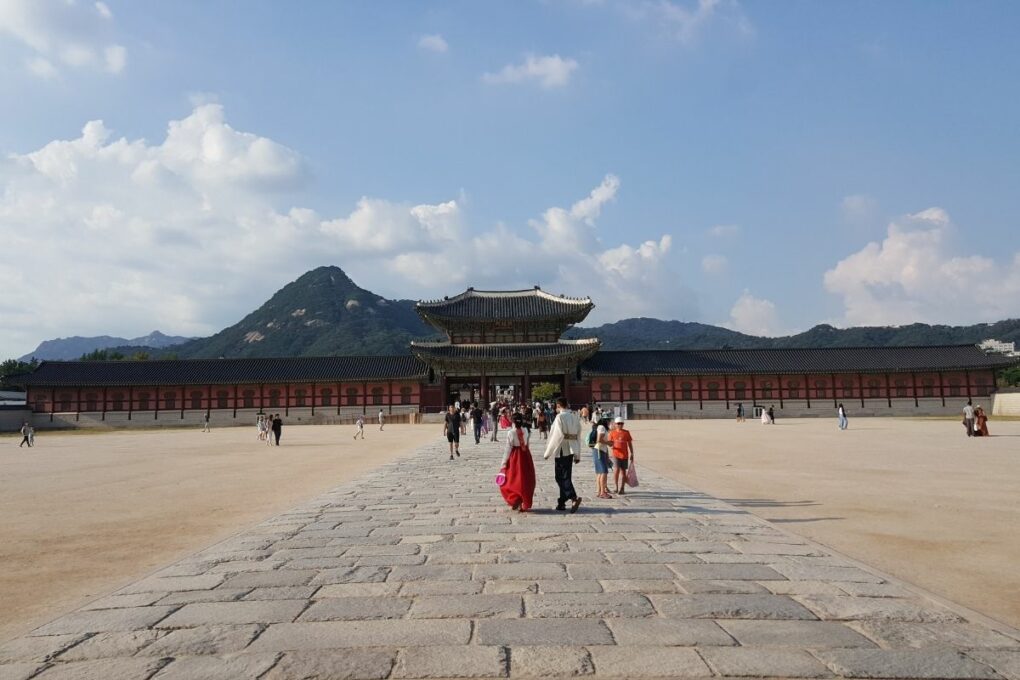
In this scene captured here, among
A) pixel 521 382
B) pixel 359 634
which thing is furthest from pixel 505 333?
pixel 359 634

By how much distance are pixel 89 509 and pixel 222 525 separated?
3136mm

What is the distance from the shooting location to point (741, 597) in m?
4.69

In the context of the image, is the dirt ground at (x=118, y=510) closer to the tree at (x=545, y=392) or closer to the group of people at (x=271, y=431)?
the group of people at (x=271, y=431)

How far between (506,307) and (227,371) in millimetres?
21905

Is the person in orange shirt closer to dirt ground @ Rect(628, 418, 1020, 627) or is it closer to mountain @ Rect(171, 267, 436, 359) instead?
dirt ground @ Rect(628, 418, 1020, 627)

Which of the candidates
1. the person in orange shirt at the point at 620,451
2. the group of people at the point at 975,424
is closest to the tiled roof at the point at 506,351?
the group of people at the point at 975,424

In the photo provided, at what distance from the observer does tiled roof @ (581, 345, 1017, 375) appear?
46000mm

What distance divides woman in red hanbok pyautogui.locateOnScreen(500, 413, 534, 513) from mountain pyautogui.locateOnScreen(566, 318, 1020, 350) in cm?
8688

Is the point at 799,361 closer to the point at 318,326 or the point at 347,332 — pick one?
the point at 347,332

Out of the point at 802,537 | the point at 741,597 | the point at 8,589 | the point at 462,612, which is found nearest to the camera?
the point at 462,612

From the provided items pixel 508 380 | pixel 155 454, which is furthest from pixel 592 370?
pixel 155 454

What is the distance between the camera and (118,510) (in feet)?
31.9

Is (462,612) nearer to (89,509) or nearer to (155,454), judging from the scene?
(89,509)

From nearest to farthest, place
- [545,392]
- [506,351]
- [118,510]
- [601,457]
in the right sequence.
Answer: [118,510]
[601,457]
[545,392]
[506,351]
